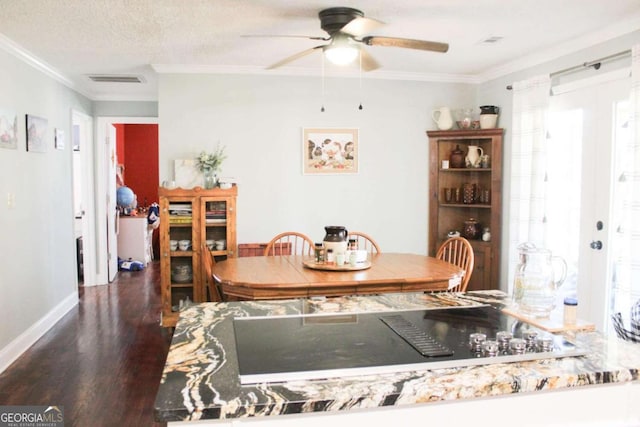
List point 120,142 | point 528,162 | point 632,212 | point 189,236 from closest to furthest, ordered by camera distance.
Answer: point 632,212 < point 528,162 < point 189,236 < point 120,142

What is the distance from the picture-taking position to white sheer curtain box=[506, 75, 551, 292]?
13.7ft

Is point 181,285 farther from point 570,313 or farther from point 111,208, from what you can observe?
point 570,313

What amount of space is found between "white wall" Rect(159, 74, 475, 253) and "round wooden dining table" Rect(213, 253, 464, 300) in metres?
1.42

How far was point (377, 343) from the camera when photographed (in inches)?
60.8

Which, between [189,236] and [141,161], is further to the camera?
[141,161]

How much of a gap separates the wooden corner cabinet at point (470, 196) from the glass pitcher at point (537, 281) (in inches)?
122

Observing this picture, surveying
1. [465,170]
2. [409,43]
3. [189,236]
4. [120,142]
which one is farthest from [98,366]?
[120,142]

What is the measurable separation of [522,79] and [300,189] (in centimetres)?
223

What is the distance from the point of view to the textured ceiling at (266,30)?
302 centimetres

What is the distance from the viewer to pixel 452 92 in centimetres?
513

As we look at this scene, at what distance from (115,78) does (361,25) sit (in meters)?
3.39

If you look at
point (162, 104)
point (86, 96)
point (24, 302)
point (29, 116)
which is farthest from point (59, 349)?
point (86, 96)

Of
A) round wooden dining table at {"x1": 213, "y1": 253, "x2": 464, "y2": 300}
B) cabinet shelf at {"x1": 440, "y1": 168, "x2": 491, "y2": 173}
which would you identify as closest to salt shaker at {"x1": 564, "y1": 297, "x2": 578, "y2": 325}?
round wooden dining table at {"x1": 213, "y1": 253, "x2": 464, "y2": 300}

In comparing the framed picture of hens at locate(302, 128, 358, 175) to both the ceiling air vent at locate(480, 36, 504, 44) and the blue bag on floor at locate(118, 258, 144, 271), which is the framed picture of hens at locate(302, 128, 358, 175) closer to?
the ceiling air vent at locate(480, 36, 504, 44)
